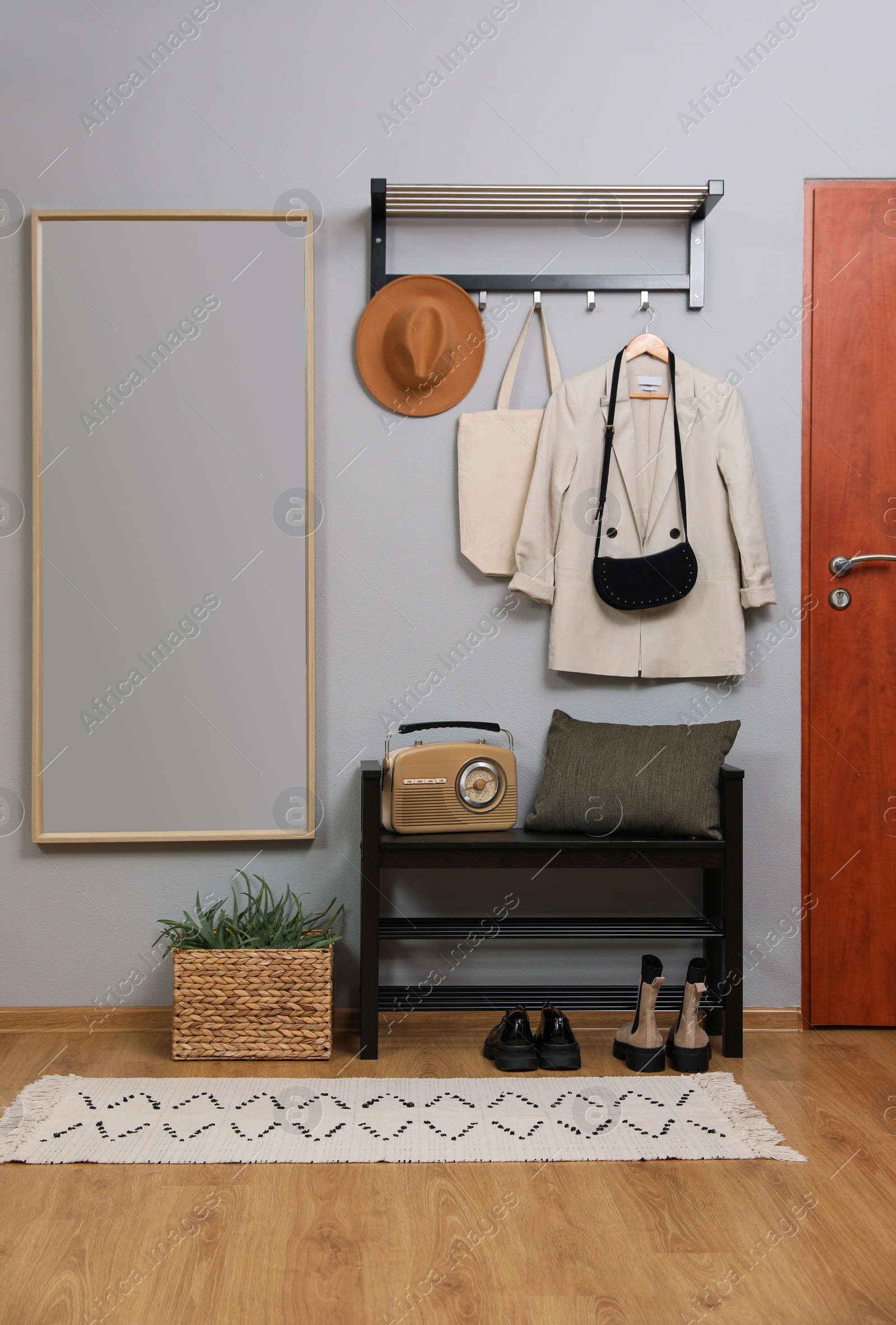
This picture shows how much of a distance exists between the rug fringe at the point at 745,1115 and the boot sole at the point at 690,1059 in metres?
0.02

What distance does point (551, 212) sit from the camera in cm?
226

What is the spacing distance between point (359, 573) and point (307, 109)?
43.9 inches

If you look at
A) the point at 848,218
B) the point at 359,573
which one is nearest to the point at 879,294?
the point at 848,218

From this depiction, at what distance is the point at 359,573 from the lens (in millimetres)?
2311

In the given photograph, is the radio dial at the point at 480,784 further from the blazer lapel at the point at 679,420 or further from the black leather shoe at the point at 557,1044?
the blazer lapel at the point at 679,420

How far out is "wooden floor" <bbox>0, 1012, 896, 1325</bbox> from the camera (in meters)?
1.28

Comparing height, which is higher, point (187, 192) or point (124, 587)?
point (187, 192)

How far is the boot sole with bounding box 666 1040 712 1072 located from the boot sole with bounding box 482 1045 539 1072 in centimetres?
30

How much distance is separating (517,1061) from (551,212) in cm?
194

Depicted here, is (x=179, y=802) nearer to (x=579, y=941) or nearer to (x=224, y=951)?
(x=224, y=951)

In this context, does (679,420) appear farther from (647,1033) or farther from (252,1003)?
(252,1003)

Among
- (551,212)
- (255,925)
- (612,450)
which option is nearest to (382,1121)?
(255,925)

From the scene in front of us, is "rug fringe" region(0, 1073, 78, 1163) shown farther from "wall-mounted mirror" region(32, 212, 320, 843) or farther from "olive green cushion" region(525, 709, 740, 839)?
"olive green cushion" region(525, 709, 740, 839)

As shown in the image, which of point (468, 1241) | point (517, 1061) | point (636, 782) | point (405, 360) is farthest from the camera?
point (405, 360)
